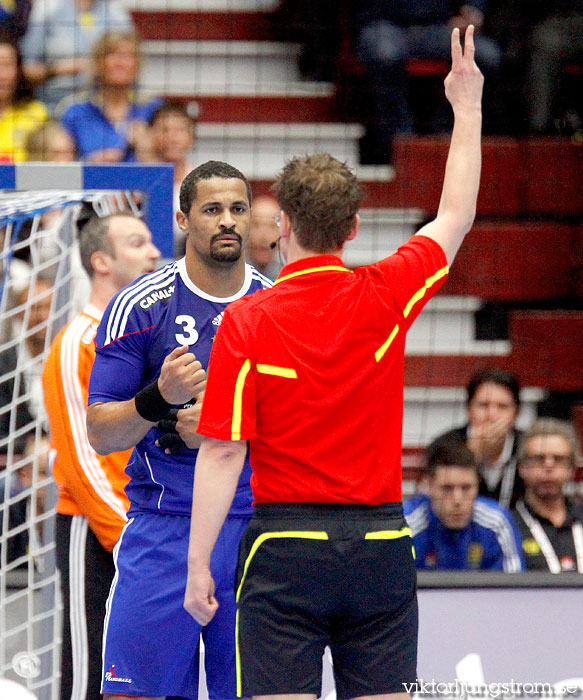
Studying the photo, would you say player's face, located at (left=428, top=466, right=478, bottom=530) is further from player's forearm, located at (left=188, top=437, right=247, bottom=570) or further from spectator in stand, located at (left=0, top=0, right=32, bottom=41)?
spectator in stand, located at (left=0, top=0, right=32, bottom=41)

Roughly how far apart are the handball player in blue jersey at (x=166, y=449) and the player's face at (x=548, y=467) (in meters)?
2.18

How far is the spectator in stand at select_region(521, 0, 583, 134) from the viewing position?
7.57 m

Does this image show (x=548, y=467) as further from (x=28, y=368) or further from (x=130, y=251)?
(x=28, y=368)

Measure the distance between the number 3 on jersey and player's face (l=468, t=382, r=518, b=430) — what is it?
2694mm

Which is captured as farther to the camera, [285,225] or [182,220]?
[182,220]

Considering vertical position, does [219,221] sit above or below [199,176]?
below

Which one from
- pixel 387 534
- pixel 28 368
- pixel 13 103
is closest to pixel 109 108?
pixel 13 103

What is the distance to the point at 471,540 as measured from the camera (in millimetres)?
5137

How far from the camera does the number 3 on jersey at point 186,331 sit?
3373 mm

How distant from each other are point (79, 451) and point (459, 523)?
1.86 m

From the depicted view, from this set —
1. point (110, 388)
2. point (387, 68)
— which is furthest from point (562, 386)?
point (110, 388)

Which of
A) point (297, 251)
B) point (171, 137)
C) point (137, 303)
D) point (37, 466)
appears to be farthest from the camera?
point (171, 137)

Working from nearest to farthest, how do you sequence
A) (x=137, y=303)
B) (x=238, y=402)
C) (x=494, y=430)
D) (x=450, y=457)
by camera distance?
(x=238, y=402) < (x=137, y=303) < (x=450, y=457) < (x=494, y=430)

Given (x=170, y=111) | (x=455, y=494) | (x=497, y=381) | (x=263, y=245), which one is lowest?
(x=455, y=494)
